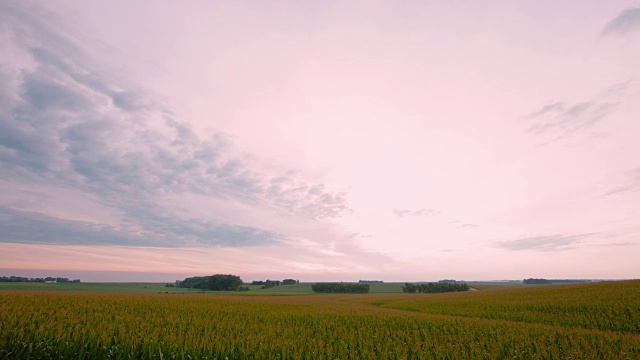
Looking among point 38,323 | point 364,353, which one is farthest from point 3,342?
point 364,353

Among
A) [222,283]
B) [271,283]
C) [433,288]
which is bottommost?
[271,283]

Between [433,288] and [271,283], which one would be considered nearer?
[433,288]

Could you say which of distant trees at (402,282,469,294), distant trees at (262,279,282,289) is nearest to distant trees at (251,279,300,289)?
distant trees at (262,279,282,289)

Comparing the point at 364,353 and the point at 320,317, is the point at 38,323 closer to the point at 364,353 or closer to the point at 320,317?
the point at 364,353

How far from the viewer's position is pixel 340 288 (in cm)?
12681

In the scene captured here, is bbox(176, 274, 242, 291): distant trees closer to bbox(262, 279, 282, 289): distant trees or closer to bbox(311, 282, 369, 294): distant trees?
bbox(262, 279, 282, 289): distant trees

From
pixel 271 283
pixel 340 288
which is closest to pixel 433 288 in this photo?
pixel 340 288

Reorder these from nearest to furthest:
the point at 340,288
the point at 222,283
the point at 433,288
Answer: the point at 433,288 < the point at 340,288 < the point at 222,283

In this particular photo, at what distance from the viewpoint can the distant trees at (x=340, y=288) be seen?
125625 millimetres

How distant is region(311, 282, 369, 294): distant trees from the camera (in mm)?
125625

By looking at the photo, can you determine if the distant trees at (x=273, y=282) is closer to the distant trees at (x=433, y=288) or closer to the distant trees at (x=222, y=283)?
the distant trees at (x=222, y=283)

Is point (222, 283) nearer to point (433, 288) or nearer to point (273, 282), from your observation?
point (273, 282)

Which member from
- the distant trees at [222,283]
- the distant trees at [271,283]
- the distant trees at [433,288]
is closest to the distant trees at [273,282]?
the distant trees at [271,283]

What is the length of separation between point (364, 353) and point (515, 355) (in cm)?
482
